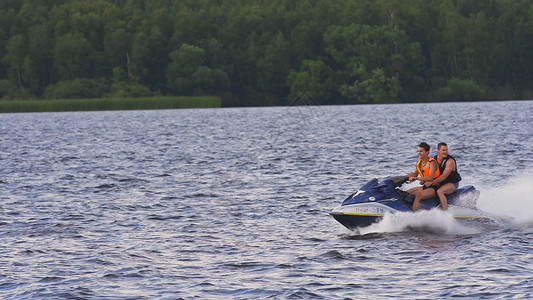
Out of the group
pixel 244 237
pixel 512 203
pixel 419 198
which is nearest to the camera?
pixel 419 198

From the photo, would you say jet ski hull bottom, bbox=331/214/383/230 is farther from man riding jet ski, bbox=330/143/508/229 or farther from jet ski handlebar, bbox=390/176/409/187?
jet ski handlebar, bbox=390/176/409/187

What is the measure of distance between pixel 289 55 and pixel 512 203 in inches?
4720

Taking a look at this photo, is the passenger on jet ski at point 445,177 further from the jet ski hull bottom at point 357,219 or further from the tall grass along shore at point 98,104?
the tall grass along shore at point 98,104

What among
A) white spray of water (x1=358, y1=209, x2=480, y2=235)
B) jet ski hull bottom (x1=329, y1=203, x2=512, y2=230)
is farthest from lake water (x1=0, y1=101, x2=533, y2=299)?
jet ski hull bottom (x1=329, y1=203, x2=512, y2=230)

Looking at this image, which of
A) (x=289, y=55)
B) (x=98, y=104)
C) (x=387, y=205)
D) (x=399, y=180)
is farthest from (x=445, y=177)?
(x=289, y=55)

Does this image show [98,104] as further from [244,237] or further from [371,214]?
[371,214]

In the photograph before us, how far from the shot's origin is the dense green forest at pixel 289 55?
130 metres

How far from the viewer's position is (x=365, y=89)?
129m

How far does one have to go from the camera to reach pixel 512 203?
19.1 meters

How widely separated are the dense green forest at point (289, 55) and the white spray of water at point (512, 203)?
10603 centimetres

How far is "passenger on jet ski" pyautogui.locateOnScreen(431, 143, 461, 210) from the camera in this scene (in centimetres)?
1661

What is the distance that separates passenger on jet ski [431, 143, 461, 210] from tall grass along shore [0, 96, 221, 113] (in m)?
88.6

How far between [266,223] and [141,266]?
4.81m

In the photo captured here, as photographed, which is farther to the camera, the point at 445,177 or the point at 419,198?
the point at 419,198
